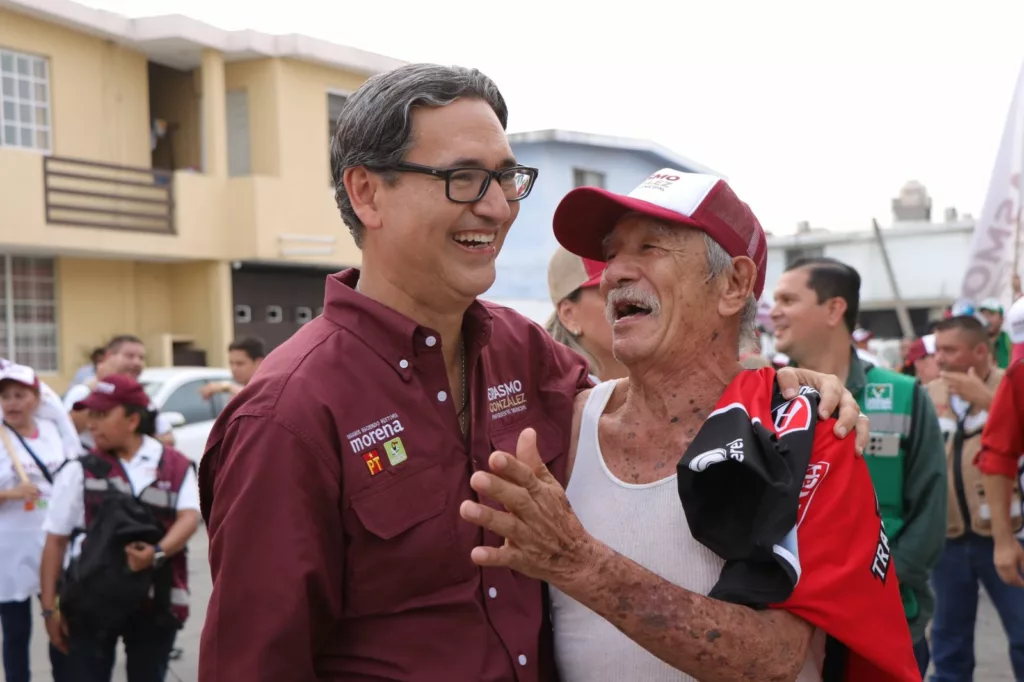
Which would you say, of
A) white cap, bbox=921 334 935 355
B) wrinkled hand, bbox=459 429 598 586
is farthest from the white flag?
wrinkled hand, bbox=459 429 598 586

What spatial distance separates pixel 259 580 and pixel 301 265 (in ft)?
59.4

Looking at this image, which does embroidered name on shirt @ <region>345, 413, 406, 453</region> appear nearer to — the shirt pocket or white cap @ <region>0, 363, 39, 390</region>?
the shirt pocket

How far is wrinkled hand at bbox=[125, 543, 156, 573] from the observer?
5020 mm

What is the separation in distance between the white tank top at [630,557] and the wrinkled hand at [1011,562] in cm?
339

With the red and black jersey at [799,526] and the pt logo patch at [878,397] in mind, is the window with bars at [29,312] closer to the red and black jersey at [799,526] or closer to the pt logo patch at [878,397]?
the pt logo patch at [878,397]

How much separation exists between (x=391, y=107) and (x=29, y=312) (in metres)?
15.8

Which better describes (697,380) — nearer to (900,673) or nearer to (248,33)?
(900,673)

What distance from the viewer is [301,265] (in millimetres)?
19609

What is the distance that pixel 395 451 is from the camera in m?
2.15

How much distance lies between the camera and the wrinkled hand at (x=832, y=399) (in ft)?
7.20

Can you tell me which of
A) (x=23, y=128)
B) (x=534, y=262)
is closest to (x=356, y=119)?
(x=23, y=128)

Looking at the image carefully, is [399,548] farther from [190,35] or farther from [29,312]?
[190,35]

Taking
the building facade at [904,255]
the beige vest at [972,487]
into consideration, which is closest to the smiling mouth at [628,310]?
the beige vest at [972,487]

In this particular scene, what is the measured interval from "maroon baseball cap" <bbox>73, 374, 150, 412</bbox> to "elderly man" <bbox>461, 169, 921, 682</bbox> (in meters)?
3.50
